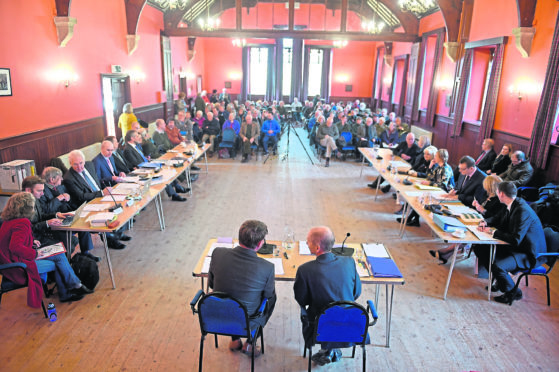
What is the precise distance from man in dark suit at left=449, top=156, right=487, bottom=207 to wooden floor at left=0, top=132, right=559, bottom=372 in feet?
2.53

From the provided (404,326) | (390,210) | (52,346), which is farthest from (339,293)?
(390,210)

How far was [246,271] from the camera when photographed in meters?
2.61

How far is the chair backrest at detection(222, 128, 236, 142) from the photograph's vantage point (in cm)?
988

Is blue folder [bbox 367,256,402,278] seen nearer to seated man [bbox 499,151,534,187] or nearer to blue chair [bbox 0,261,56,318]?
blue chair [bbox 0,261,56,318]

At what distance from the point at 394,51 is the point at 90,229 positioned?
1447 centimetres

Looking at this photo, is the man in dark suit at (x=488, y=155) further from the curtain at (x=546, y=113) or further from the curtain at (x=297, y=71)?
the curtain at (x=297, y=71)

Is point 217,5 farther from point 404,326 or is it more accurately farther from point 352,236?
point 404,326

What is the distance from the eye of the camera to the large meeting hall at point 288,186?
10.6 ft

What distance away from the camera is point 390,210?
6559mm

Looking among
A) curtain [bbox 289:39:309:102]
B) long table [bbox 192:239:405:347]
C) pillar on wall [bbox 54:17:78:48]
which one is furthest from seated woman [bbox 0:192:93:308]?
curtain [bbox 289:39:309:102]

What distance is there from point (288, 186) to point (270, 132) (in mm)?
2967

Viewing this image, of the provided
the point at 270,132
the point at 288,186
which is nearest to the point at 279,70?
the point at 270,132

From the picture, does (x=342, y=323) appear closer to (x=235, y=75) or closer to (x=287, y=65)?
(x=287, y=65)

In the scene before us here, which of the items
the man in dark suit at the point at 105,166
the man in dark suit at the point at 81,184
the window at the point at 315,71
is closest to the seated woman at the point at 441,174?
the man in dark suit at the point at 81,184
